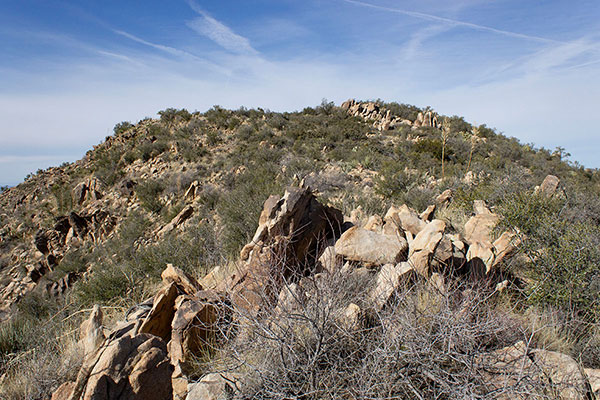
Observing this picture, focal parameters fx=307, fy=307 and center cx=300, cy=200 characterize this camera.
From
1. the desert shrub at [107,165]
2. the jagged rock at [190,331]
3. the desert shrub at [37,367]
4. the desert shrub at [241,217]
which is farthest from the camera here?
the desert shrub at [107,165]

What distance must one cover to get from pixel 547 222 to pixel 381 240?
2232mm

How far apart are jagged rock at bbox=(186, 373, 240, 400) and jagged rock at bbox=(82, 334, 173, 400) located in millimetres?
348

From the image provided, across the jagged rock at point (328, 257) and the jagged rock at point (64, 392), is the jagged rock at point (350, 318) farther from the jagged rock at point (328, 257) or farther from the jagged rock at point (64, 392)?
the jagged rock at point (64, 392)

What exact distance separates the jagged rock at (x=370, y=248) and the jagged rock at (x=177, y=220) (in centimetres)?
863

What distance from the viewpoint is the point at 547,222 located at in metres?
3.99

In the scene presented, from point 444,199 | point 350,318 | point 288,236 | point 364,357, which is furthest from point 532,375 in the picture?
point 444,199

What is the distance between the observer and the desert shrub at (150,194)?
41.6ft

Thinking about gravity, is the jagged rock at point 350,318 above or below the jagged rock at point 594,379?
above

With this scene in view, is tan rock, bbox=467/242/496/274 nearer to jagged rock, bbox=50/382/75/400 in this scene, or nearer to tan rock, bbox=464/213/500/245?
tan rock, bbox=464/213/500/245

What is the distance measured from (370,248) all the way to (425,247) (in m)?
0.61

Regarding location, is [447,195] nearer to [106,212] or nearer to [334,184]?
[334,184]

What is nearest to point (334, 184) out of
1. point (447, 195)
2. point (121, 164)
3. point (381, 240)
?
point (447, 195)

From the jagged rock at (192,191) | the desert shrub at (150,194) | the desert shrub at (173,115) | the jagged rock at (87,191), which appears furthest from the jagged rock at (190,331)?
the desert shrub at (173,115)

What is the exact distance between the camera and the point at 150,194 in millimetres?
13250
